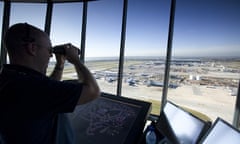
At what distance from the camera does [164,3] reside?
2916mm

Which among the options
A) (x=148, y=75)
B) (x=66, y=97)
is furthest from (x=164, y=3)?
(x=66, y=97)

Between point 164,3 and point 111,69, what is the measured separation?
136 cm

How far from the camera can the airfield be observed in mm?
2430

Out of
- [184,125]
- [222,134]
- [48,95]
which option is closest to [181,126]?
[184,125]

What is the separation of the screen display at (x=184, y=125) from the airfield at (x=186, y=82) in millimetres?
809

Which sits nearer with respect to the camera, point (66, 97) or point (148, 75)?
point (66, 97)

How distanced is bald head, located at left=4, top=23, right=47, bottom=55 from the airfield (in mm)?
1123

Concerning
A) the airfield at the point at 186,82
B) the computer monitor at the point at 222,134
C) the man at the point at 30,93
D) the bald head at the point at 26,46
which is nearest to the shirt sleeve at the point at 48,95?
the man at the point at 30,93

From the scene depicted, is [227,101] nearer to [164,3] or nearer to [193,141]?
[193,141]

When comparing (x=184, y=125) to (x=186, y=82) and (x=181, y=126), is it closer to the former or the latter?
(x=181, y=126)

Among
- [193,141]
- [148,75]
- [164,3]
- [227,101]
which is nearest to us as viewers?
[193,141]

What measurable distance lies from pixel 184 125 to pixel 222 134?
0.38 meters

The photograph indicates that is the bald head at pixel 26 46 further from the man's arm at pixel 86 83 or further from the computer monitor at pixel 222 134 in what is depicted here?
the computer monitor at pixel 222 134

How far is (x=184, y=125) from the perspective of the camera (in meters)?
Answer: 1.65
